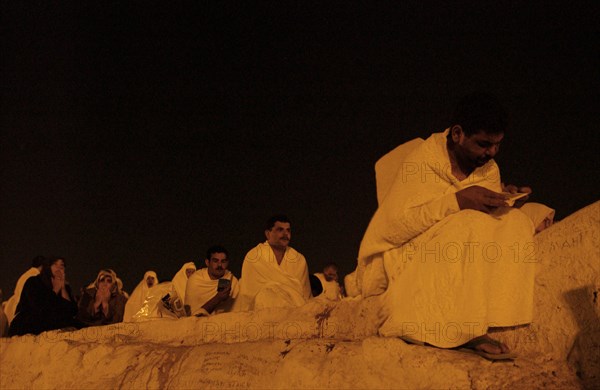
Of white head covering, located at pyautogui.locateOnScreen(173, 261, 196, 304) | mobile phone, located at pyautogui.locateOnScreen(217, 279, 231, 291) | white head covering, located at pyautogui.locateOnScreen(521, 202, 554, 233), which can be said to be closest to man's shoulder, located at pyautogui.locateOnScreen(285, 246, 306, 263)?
mobile phone, located at pyautogui.locateOnScreen(217, 279, 231, 291)

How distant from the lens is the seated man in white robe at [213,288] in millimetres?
7832

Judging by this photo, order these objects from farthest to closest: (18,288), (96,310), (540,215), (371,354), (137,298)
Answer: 1. (18,288)
2. (137,298)
3. (96,310)
4. (540,215)
5. (371,354)

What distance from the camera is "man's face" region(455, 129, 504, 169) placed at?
387cm

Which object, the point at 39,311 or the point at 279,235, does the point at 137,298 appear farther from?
the point at 279,235

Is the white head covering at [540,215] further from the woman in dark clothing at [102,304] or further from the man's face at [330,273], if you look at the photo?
the man's face at [330,273]

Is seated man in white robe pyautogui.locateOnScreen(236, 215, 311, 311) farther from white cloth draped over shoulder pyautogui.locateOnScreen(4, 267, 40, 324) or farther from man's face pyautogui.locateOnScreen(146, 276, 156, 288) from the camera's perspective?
white cloth draped over shoulder pyautogui.locateOnScreen(4, 267, 40, 324)

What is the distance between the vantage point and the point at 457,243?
3734 mm

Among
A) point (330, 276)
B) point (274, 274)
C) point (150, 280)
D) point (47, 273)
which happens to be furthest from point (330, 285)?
point (47, 273)

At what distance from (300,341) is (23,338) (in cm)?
268

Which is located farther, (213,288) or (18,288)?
(18,288)

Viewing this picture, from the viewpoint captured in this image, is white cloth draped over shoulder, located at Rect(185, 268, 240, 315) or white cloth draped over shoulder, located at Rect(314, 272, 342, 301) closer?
white cloth draped over shoulder, located at Rect(185, 268, 240, 315)

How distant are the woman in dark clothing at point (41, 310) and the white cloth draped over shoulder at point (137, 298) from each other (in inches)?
86.5

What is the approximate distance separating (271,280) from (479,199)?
13.3 ft

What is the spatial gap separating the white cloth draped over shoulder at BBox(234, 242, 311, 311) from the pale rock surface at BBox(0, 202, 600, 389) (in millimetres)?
2194
